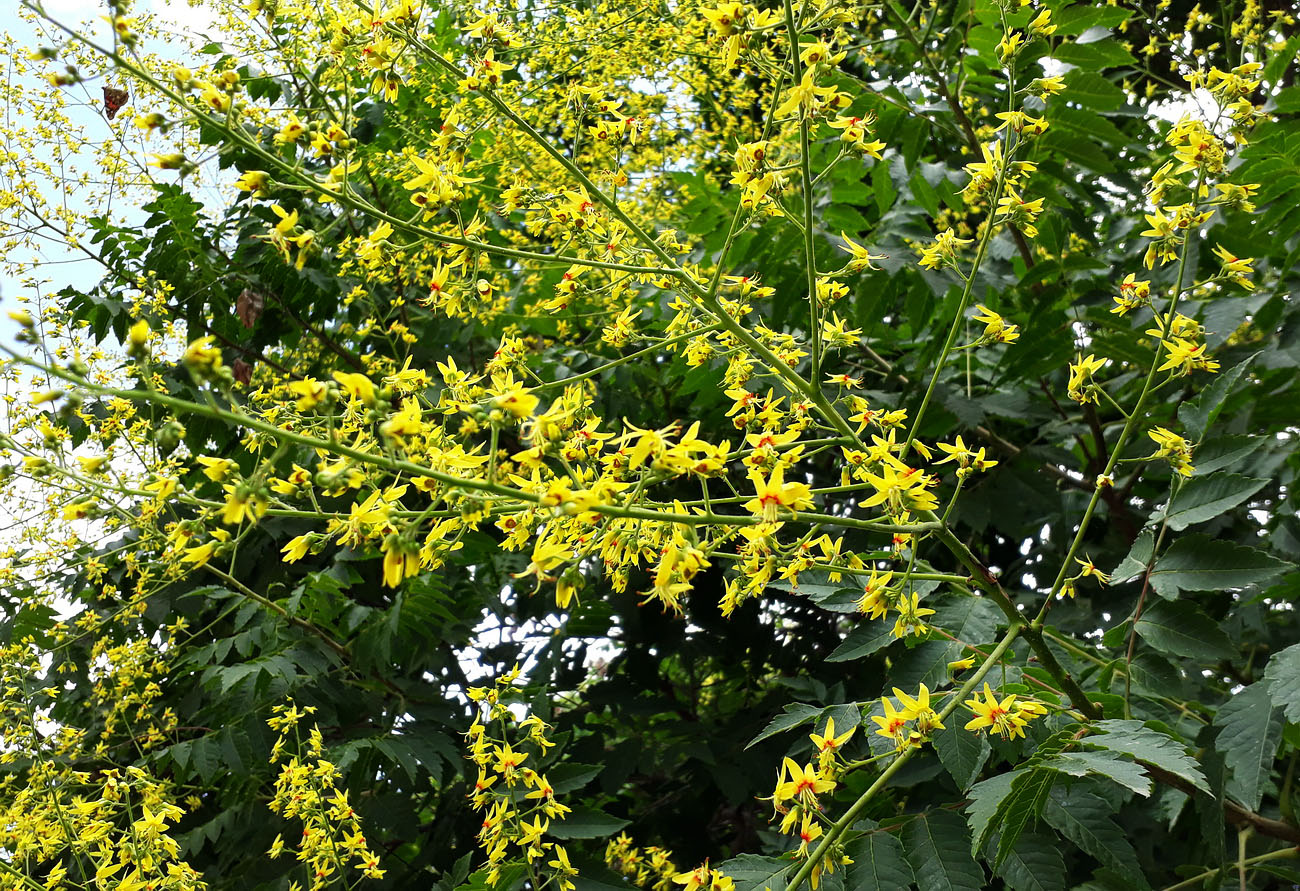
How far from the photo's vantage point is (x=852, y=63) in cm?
557

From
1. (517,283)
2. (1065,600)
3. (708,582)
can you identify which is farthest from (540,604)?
(1065,600)

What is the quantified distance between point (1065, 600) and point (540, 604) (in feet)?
5.41

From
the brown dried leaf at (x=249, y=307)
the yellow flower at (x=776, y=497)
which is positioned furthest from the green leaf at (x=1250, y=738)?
the brown dried leaf at (x=249, y=307)

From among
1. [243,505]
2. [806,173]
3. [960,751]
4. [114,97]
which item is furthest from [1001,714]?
[114,97]

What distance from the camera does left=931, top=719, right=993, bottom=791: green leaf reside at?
182 centimetres

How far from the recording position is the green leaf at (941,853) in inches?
73.0

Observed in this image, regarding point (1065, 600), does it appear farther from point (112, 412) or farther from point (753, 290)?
point (112, 412)

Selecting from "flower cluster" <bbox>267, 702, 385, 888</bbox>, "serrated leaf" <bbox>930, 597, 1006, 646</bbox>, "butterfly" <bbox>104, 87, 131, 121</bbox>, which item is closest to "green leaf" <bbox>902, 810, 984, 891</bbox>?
"serrated leaf" <bbox>930, 597, 1006, 646</bbox>

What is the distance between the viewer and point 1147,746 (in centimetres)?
155

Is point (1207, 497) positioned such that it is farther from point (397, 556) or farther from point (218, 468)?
point (218, 468)

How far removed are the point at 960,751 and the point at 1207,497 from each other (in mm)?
750

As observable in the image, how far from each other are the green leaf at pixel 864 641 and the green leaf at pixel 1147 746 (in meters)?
0.42

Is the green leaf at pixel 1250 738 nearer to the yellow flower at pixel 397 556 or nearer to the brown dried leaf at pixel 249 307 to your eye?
the yellow flower at pixel 397 556

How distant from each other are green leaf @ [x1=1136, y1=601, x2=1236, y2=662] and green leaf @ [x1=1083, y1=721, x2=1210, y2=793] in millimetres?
331
